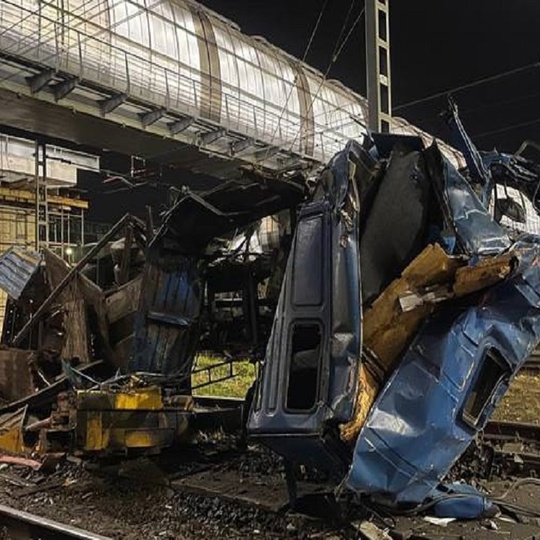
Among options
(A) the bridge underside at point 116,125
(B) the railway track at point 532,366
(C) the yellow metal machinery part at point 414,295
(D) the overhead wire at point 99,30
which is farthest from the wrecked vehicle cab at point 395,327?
(D) the overhead wire at point 99,30

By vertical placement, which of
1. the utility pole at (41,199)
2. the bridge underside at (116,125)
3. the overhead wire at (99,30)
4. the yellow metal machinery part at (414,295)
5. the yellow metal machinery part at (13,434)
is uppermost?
the overhead wire at (99,30)

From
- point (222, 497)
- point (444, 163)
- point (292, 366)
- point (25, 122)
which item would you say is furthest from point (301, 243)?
point (25, 122)

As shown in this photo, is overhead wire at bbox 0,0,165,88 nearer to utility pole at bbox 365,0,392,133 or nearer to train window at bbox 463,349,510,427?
utility pole at bbox 365,0,392,133

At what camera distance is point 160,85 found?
13734 millimetres

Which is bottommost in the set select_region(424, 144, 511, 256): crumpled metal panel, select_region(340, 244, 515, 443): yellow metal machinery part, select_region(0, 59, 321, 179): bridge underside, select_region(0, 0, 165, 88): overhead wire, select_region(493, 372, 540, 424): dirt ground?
select_region(493, 372, 540, 424): dirt ground

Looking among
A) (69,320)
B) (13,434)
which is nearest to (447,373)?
(69,320)

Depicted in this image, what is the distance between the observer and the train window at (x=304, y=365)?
3512 mm

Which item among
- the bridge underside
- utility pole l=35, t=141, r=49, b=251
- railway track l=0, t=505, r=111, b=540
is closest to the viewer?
railway track l=0, t=505, r=111, b=540

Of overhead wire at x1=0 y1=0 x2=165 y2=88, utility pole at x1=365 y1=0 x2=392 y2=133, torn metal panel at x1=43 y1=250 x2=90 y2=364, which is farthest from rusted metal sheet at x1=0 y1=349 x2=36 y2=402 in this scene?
overhead wire at x1=0 y1=0 x2=165 y2=88

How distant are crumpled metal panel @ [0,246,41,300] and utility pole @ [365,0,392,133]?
468 cm

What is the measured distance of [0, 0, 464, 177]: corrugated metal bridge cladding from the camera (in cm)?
1163

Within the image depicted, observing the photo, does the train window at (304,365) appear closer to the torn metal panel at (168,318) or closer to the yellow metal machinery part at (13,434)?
the torn metal panel at (168,318)

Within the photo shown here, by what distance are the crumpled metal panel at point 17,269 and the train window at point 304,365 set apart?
161 inches

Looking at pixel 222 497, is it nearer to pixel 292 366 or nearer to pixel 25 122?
pixel 292 366
